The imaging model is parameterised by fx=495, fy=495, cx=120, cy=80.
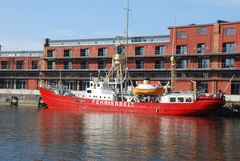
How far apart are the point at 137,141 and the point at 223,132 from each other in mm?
13259

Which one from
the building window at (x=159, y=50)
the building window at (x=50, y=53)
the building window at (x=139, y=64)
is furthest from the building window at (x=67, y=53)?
the building window at (x=159, y=50)

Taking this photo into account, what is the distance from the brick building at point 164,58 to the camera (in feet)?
298

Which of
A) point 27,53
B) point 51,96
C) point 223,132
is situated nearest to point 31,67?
point 27,53

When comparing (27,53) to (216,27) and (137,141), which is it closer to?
(216,27)

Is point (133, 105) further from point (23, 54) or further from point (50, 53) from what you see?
point (23, 54)

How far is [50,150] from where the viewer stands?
3912 cm

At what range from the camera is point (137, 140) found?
4612 cm

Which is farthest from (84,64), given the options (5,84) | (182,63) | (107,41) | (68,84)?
(182,63)

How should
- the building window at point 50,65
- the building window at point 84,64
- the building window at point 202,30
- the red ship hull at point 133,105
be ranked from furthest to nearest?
1. the building window at point 50,65
2. the building window at point 84,64
3. the building window at point 202,30
4. the red ship hull at point 133,105

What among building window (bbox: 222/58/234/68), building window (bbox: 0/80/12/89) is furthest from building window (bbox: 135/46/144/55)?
building window (bbox: 0/80/12/89)

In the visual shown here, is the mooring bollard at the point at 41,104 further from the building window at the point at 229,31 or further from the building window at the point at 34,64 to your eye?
the building window at the point at 229,31

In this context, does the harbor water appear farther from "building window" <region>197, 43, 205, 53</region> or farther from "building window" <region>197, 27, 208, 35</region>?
"building window" <region>197, 27, 208, 35</region>

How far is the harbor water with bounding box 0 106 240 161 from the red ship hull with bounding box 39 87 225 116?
12.5 m

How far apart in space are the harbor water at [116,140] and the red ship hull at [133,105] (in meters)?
12.5
